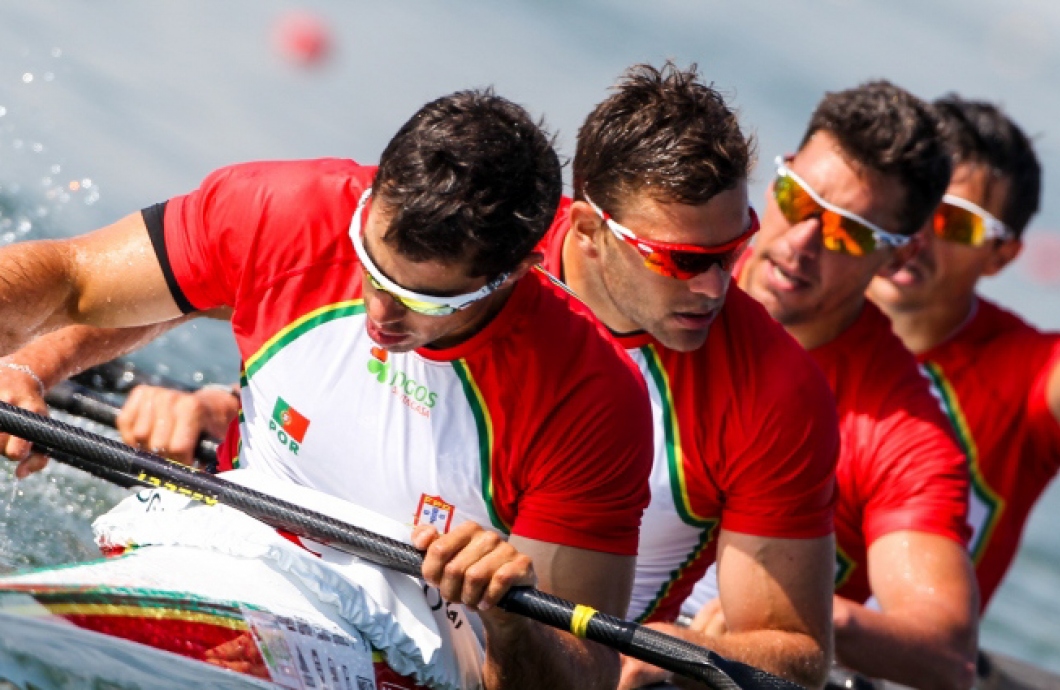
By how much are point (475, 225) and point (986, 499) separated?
2.11 m

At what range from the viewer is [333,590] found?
2.14m

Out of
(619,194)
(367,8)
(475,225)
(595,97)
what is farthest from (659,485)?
(367,8)

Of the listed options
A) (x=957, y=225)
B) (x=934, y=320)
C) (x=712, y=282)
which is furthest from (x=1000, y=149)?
(x=712, y=282)

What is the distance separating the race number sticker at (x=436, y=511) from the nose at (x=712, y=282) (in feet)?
1.78

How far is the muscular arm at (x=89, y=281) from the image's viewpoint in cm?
244

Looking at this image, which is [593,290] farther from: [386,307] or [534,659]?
[534,659]

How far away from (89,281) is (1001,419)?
2.34 meters

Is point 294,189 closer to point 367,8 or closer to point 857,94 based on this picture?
point 857,94

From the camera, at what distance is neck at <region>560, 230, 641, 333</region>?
260cm

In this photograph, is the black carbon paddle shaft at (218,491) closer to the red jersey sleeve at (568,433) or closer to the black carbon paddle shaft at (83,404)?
the red jersey sleeve at (568,433)

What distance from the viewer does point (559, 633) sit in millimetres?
2277

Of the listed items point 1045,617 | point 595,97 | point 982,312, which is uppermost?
point 982,312

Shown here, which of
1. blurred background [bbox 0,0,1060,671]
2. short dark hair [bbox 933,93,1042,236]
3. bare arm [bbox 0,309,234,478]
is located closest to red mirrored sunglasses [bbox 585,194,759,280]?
bare arm [bbox 0,309,234,478]

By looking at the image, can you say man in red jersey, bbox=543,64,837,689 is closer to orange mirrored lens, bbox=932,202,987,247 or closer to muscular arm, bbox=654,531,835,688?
muscular arm, bbox=654,531,835,688
